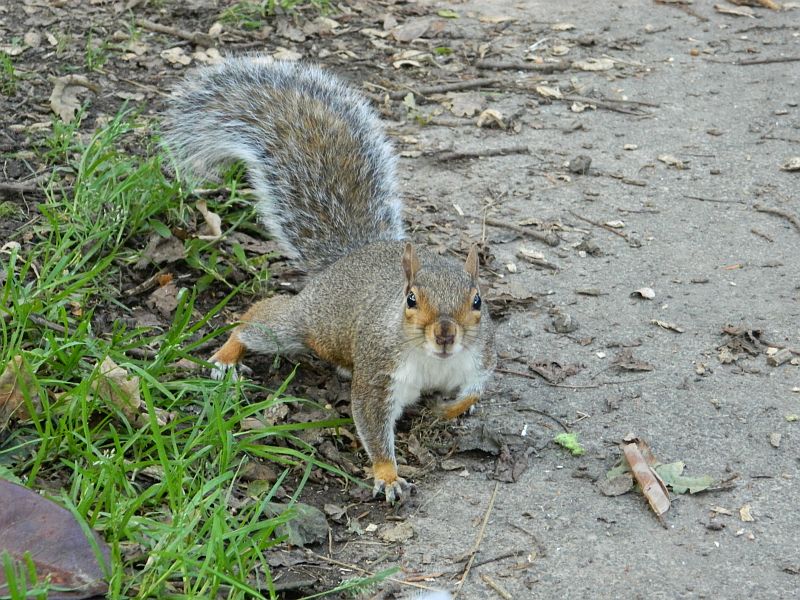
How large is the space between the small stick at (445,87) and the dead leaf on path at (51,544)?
10.0 ft

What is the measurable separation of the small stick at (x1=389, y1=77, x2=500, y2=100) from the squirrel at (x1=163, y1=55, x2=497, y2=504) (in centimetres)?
108

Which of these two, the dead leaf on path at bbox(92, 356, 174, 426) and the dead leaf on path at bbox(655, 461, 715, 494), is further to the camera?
the dead leaf on path at bbox(655, 461, 715, 494)

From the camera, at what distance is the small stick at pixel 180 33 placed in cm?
466

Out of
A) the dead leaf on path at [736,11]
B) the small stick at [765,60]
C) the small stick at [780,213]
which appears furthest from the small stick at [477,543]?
the dead leaf on path at [736,11]

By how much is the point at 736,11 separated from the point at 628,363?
345 cm

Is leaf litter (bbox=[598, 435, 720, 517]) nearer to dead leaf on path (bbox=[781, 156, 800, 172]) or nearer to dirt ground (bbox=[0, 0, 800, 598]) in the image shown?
dirt ground (bbox=[0, 0, 800, 598])

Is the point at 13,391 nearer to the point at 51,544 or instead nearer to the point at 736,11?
the point at 51,544

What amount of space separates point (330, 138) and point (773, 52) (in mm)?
2952

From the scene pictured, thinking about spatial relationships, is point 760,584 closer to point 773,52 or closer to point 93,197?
point 93,197

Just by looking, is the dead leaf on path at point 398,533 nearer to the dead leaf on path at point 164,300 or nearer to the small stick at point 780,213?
the dead leaf on path at point 164,300

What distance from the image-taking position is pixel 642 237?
3.75m

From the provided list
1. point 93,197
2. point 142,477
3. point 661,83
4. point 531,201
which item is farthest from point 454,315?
point 661,83

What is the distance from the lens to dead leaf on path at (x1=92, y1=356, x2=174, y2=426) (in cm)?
239

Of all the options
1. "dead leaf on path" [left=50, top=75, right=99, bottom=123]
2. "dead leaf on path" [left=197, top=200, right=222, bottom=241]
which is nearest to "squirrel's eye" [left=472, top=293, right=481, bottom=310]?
"dead leaf on path" [left=197, top=200, right=222, bottom=241]
